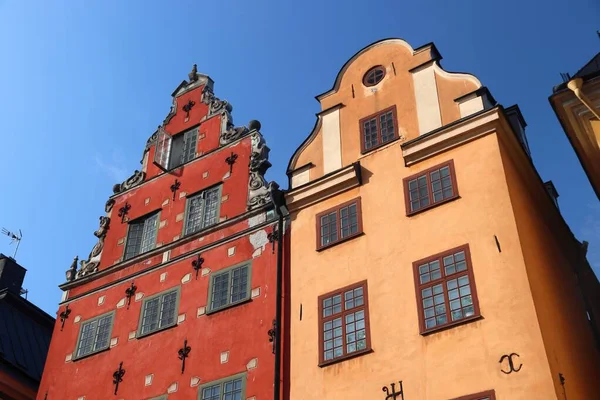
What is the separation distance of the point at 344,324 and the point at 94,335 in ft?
27.4

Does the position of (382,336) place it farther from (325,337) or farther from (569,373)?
(569,373)

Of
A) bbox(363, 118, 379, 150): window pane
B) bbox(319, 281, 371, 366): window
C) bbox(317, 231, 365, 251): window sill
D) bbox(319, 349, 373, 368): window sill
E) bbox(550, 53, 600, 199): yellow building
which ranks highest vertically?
bbox(363, 118, 379, 150): window pane

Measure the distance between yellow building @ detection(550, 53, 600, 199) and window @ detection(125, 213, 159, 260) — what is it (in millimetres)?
11962

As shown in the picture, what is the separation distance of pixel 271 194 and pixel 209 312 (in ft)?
11.2

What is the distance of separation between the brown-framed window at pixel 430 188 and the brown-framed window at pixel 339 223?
1.34 metres

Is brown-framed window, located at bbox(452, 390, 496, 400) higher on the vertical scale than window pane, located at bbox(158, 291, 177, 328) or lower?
lower

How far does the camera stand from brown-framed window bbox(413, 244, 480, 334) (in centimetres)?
1404

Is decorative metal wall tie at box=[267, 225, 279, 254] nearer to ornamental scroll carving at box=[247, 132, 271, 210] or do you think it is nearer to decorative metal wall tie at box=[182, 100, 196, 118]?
ornamental scroll carving at box=[247, 132, 271, 210]

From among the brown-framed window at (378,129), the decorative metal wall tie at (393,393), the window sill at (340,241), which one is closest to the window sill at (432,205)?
the window sill at (340,241)

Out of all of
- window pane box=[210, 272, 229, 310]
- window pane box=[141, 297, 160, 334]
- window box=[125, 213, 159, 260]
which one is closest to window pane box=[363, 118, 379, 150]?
window pane box=[210, 272, 229, 310]

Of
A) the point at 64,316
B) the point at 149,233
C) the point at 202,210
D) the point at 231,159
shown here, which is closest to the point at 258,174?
the point at 231,159

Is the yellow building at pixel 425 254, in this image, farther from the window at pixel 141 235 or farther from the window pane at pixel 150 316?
Answer: the window at pixel 141 235

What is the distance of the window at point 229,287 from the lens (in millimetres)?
18000

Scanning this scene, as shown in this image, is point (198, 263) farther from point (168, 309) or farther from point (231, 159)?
point (231, 159)
